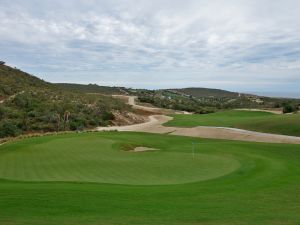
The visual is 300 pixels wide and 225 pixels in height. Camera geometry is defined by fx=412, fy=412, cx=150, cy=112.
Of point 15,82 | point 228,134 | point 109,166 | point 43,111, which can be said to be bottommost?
point 228,134

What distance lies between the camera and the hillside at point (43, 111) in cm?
4291

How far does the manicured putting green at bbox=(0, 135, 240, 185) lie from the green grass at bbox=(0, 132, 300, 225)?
0.04 metres

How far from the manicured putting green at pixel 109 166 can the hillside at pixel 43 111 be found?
19733 millimetres

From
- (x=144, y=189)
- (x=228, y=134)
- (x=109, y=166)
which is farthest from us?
(x=228, y=134)

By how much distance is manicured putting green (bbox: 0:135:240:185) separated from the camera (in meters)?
14.8

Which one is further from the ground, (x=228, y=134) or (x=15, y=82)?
(x=15, y=82)

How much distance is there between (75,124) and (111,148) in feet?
77.6

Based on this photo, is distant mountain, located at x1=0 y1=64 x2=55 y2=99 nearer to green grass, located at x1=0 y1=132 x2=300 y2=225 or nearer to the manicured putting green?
the manicured putting green

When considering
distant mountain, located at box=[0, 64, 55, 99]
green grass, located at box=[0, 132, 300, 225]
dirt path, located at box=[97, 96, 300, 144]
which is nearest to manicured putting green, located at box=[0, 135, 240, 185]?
green grass, located at box=[0, 132, 300, 225]

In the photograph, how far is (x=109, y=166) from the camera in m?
16.9

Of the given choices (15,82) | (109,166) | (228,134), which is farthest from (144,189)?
(15,82)

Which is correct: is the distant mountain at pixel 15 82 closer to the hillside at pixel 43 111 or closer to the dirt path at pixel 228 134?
the hillside at pixel 43 111

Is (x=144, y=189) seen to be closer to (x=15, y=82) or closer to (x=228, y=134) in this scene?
(x=228, y=134)

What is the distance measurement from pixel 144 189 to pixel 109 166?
4360 millimetres
